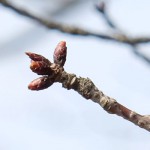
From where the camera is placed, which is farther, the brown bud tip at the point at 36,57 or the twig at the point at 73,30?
the twig at the point at 73,30

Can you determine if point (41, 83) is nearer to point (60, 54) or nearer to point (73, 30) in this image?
point (60, 54)

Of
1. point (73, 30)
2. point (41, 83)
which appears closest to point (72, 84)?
point (41, 83)

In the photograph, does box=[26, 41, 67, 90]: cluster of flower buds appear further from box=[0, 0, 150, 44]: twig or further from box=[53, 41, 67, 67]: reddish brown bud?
box=[0, 0, 150, 44]: twig

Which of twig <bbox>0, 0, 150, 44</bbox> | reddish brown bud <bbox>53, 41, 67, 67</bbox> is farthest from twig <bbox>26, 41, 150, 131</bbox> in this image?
twig <bbox>0, 0, 150, 44</bbox>


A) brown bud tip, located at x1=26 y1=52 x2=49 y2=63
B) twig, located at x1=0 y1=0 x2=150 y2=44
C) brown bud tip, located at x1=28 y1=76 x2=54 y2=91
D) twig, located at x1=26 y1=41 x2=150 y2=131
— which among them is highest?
twig, located at x1=0 y1=0 x2=150 y2=44

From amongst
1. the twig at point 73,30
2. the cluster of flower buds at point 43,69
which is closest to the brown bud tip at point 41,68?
the cluster of flower buds at point 43,69

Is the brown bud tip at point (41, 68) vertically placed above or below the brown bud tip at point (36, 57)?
below

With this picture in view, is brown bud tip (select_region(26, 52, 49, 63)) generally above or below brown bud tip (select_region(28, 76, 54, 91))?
above

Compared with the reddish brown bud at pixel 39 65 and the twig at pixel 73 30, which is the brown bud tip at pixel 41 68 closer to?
the reddish brown bud at pixel 39 65
